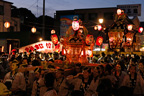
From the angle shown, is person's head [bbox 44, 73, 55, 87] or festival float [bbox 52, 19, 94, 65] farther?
festival float [bbox 52, 19, 94, 65]

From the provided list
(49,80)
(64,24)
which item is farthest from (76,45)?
(64,24)

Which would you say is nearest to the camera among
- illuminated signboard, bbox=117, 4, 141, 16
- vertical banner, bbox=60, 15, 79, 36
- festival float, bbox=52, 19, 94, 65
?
festival float, bbox=52, 19, 94, 65

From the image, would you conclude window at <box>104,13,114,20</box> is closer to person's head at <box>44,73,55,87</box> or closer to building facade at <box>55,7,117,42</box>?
building facade at <box>55,7,117,42</box>

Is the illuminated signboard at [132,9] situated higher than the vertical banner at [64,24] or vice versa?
the illuminated signboard at [132,9]

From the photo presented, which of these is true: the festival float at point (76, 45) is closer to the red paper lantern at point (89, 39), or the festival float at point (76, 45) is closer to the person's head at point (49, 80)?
the red paper lantern at point (89, 39)

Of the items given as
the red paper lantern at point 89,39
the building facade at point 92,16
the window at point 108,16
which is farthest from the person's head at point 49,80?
the window at point 108,16

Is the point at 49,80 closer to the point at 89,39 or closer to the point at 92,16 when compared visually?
the point at 89,39

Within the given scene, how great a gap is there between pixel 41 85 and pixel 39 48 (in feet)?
48.4

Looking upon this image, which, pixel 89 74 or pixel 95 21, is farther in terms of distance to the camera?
pixel 95 21

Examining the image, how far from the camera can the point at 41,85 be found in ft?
17.7

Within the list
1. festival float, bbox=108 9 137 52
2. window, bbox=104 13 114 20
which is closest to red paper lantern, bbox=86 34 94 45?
festival float, bbox=108 9 137 52

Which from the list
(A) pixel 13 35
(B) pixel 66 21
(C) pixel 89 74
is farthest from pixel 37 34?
(C) pixel 89 74

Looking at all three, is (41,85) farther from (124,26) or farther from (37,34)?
(37,34)

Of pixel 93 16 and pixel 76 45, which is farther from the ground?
pixel 93 16
